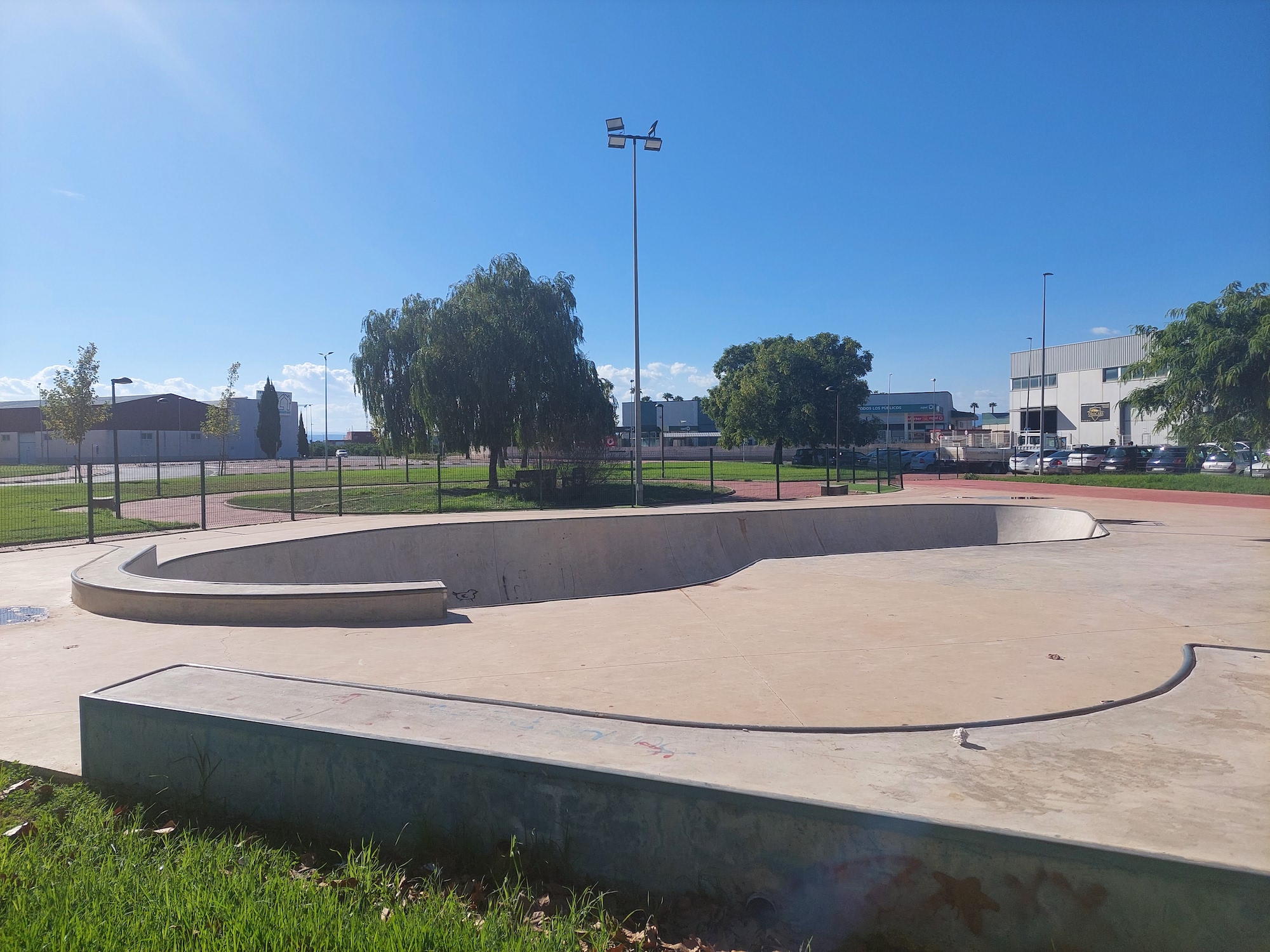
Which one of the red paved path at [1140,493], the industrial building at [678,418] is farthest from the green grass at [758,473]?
the industrial building at [678,418]

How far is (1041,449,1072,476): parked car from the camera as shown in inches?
1722

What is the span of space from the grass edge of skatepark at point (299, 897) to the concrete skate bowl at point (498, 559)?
4.63m

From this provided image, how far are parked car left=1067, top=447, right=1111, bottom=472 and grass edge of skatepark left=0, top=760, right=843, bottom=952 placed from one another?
47817 millimetres

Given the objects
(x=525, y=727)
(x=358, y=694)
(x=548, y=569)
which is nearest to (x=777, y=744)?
(x=525, y=727)

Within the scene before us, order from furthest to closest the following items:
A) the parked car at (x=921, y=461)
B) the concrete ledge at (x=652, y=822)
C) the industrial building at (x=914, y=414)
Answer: the industrial building at (x=914, y=414), the parked car at (x=921, y=461), the concrete ledge at (x=652, y=822)

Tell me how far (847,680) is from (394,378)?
78.3 feet

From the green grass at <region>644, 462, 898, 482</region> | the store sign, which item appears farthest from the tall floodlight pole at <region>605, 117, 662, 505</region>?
the store sign

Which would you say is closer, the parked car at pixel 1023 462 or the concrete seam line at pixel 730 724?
the concrete seam line at pixel 730 724

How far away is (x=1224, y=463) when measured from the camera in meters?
41.0

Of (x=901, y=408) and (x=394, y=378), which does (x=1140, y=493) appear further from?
(x=901, y=408)

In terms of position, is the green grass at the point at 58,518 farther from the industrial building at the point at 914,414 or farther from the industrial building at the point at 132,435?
the industrial building at the point at 914,414

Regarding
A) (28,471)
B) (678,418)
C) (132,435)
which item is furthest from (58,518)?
(678,418)

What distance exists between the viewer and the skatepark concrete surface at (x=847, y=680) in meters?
3.34

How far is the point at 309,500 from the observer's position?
A: 2333cm
